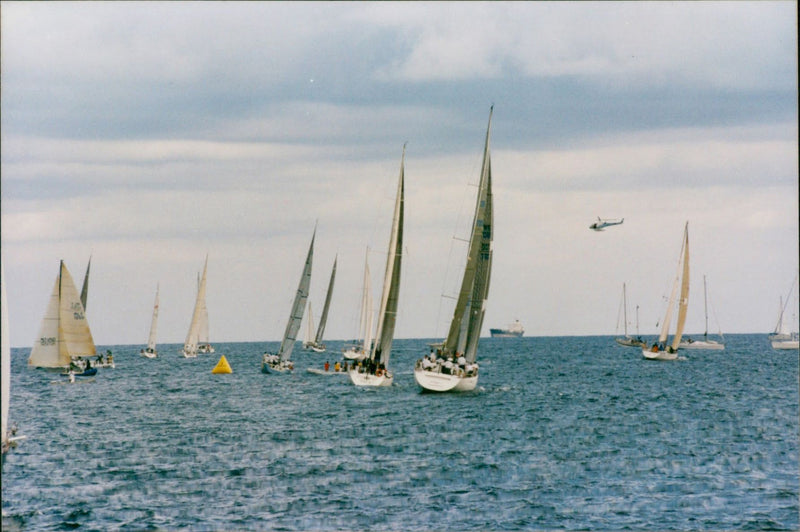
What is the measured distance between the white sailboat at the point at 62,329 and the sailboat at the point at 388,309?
1114 inches

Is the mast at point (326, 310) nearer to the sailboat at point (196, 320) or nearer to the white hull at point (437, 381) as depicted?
the sailboat at point (196, 320)

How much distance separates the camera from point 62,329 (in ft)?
278

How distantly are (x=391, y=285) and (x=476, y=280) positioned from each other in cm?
675

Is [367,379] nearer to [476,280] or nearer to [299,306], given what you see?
[476,280]

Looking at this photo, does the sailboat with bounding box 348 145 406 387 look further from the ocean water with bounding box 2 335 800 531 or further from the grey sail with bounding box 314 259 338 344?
the grey sail with bounding box 314 259 338 344

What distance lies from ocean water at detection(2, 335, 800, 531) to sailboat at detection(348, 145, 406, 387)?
1370mm

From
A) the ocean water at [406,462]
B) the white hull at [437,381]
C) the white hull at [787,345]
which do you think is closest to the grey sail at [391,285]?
the ocean water at [406,462]

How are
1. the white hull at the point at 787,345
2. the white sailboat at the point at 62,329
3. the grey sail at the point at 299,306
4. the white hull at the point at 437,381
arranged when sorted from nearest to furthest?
the white hull at the point at 437,381 < the white sailboat at the point at 62,329 < the grey sail at the point at 299,306 < the white hull at the point at 787,345

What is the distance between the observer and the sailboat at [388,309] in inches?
2761

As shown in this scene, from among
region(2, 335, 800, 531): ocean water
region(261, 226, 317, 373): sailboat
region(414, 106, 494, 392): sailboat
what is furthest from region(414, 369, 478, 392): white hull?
region(261, 226, 317, 373): sailboat

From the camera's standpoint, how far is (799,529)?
91.6 ft

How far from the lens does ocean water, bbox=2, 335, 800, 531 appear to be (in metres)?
29.0

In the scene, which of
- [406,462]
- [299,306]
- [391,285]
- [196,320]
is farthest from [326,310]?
[406,462]

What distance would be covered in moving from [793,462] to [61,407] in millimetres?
48847
